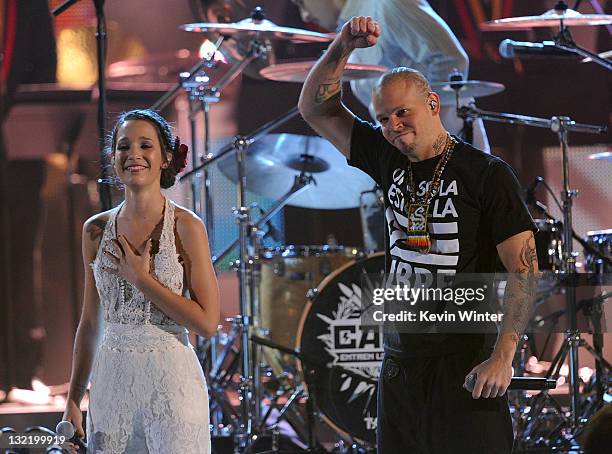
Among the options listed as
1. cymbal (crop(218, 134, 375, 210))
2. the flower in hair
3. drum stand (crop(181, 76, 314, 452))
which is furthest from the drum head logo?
the flower in hair

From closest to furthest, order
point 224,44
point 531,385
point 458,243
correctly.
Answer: point 531,385, point 458,243, point 224,44

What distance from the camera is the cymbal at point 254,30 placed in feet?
18.1

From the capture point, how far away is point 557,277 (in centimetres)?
546

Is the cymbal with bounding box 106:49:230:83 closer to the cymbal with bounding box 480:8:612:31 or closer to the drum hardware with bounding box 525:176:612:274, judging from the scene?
the cymbal with bounding box 480:8:612:31

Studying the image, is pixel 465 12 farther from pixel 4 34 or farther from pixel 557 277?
pixel 4 34

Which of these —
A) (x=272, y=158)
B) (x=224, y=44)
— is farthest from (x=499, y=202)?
(x=224, y=44)

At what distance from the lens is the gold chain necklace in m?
2.88

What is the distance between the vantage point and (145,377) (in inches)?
114

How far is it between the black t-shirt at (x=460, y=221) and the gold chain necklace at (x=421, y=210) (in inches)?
0.5

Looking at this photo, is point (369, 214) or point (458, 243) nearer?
point (458, 243)

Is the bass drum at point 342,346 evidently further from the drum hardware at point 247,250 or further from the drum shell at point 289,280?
the drum hardware at point 247,250

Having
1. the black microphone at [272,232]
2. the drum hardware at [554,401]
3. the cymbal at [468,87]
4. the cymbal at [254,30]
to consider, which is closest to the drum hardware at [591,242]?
the drum hardware at [554,401]

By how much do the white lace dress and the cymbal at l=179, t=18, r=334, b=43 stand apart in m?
2.68

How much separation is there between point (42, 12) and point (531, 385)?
485 centimetres
